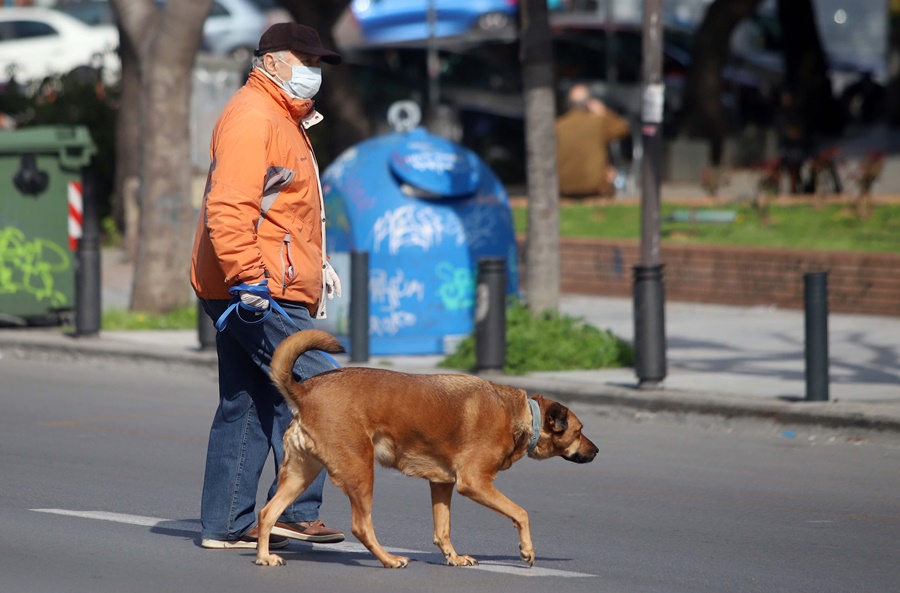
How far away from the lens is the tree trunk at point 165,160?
13672 mm

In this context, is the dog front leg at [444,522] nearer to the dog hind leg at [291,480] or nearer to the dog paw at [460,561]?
the dog paw at [460,561]

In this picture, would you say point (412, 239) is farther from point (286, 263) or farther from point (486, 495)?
point (486, 495)

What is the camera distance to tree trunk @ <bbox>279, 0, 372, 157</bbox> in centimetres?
2040

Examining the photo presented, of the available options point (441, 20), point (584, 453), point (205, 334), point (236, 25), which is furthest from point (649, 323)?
point (236, 25)

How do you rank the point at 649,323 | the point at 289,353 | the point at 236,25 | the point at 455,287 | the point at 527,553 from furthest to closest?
the point at 236,25, the point at 455,287, the point at 649,323, the point at 527,553, the point at 289,353

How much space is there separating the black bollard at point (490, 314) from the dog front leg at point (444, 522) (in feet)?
17.0

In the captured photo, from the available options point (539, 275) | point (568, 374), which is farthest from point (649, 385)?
point (539, 275)

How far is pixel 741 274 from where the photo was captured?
15.2m

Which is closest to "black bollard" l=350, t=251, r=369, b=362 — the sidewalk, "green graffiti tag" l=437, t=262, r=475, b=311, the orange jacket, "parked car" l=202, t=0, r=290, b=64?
the sidewalk

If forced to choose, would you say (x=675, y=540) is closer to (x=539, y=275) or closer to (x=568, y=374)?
(x=568, y=374)

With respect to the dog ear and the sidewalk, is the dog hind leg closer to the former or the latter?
the dog ear

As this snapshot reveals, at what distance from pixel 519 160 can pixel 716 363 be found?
Answer: 1282 centimetres

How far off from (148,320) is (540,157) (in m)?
4.28

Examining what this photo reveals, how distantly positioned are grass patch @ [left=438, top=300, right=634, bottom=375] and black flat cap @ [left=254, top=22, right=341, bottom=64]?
5545mm
